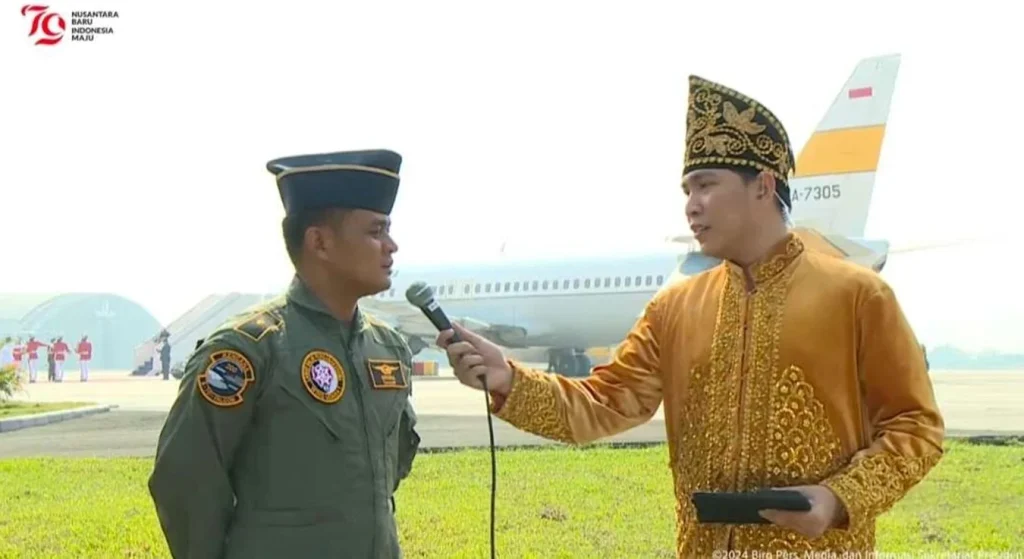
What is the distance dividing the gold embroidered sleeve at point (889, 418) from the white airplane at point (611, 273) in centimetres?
1262

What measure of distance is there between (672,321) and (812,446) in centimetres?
38

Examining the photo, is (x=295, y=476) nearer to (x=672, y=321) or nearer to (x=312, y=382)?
(x=312, y=382)

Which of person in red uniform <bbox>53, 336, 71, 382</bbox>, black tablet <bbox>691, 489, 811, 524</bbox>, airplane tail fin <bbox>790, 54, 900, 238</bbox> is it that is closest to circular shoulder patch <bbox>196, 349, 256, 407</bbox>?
black tablet <bbox>691, 489, 811, 524</bbox>

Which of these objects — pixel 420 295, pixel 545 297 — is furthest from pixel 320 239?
pixel 545 297

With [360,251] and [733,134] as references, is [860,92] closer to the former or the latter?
[733,134]

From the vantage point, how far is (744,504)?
1.80 meters

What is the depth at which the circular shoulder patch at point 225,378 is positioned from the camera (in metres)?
1.82

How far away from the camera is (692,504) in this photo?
2025 mm

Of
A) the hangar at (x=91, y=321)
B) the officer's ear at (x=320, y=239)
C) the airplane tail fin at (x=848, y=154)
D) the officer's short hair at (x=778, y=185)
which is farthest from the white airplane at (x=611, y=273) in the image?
the hangar at (x=91, y=321)

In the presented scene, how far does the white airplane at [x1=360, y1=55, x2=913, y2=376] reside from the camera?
1628 centimetres

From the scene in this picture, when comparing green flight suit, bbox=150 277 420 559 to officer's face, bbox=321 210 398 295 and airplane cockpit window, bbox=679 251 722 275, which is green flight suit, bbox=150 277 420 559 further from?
airplane cockpit window, bbox=679 251 722 275

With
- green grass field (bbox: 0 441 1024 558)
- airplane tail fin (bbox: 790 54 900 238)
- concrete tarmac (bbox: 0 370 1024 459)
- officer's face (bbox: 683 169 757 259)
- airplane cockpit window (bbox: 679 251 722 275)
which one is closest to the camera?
officer's face (bbox: 683 169 757 259)

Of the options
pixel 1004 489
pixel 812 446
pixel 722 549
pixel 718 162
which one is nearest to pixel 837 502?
pixel 812 446

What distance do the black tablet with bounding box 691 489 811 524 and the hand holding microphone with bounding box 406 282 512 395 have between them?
43cm
